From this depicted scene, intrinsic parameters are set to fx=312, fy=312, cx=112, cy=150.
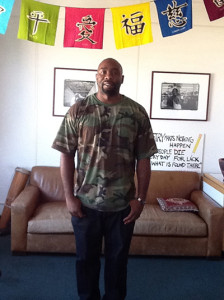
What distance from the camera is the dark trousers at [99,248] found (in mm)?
1707

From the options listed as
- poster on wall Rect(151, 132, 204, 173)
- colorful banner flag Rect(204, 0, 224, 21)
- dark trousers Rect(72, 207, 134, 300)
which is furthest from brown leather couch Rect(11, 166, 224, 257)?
colorful banner flag Rect(204, 0, 224, 21)

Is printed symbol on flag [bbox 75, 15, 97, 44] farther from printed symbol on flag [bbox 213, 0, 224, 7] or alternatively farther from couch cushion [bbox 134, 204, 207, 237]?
couch cushion [bbox 134, 204, 207, 237]

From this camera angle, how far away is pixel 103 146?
1.65 meters

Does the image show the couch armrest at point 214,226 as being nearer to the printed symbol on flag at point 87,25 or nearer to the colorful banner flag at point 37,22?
the printed symbol on flag at point 87,25

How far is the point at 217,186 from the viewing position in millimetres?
3055

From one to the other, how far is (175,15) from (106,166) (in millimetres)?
1667

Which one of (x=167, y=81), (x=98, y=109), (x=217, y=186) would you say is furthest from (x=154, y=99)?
(x=98, y=109)

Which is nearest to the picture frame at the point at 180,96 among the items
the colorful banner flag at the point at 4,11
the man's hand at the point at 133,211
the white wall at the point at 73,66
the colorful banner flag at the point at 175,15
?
the white wall at the point at 73,66

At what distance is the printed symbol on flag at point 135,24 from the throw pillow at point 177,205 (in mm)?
1613

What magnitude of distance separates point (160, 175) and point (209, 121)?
33.0 inches

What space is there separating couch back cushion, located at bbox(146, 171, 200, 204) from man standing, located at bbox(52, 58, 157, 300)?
63.6 inches

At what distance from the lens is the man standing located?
1.66m

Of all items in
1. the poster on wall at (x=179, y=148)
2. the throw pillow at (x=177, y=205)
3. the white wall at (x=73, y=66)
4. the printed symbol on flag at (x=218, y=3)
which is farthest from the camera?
the poster on wall at (x=179, y=148)

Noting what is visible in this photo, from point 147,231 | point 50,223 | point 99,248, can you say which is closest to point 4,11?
point 50,223
